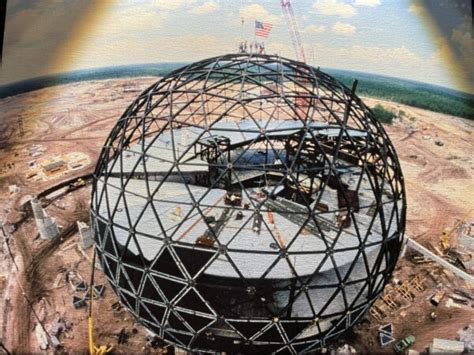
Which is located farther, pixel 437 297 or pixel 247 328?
pixel 437 297

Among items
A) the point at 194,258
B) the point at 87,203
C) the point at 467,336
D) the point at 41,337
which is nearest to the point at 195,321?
the point at 194,258

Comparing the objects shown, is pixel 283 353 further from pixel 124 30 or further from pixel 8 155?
pixel 8 155

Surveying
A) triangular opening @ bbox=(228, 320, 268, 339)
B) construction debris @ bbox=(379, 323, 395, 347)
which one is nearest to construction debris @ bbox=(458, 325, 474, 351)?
construction debris @ bbox=(379, 323, 395, 347)

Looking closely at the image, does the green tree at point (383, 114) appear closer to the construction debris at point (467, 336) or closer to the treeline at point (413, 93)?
the treeline at point (413, 93)

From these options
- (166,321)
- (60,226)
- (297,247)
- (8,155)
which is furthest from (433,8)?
(8,155)

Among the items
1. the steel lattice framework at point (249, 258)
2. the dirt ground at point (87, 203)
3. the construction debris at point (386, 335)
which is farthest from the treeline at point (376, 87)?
the construction debris at point (386, 335)

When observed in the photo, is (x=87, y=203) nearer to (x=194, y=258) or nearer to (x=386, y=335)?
(x=194, y=258)
